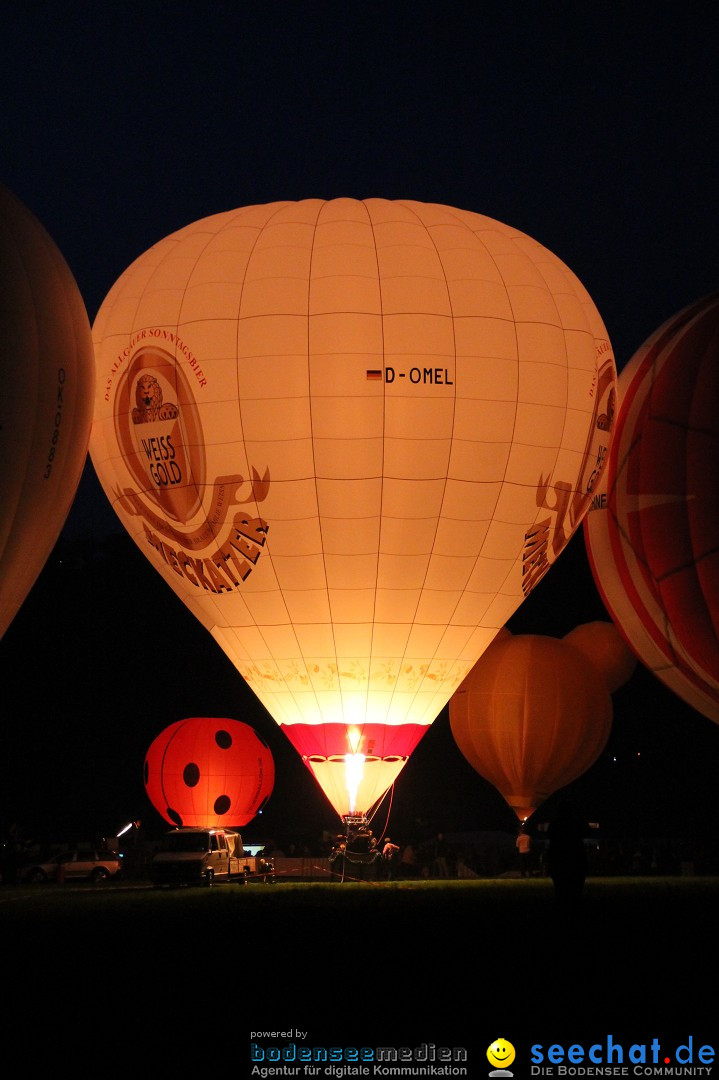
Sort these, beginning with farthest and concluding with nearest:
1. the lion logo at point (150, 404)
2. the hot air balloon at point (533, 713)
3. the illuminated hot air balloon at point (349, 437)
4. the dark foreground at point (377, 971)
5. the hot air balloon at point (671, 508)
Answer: the hot air balloon at point (533, 713), the hot air balloon at point (671, 508), the lion logo at point (150, 404), the illuminated hot air balloon at point (349, 437), the dark foreground at point (377, 971)

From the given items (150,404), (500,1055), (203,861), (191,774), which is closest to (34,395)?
(150,404)

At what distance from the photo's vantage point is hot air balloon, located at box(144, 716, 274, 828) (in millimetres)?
25656

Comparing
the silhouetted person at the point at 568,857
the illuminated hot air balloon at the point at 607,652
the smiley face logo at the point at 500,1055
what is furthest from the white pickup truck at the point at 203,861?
the smiley face logo at the point at 500,1055

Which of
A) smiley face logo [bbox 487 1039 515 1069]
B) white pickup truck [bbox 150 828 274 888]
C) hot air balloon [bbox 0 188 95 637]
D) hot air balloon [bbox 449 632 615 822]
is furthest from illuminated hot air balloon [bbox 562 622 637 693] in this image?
smiley face logo [bbox 487 1039 515 1069]

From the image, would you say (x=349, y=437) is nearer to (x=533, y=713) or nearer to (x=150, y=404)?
(x=150, y=404)

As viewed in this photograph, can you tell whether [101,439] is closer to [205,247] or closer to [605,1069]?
[205,247]

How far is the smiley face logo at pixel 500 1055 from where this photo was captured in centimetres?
602

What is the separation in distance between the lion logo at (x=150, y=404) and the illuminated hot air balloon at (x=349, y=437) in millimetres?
28

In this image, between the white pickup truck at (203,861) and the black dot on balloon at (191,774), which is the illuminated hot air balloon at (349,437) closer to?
the white pickup truck at (203,861)

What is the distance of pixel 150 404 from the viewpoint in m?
15.4

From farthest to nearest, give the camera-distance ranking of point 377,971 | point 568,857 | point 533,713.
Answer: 1. point 533,713
2. point 568,857
3. point 377,971

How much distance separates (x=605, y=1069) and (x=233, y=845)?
1468 cm

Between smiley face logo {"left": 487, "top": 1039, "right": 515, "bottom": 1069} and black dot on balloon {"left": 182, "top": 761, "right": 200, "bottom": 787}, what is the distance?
1991 centimetres

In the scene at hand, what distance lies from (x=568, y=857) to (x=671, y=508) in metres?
7.22
